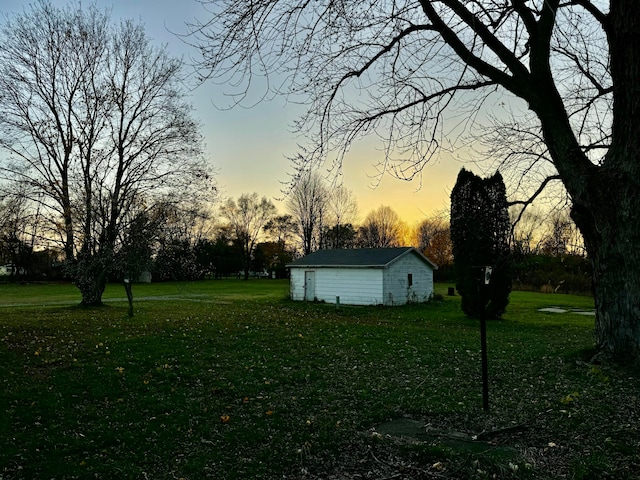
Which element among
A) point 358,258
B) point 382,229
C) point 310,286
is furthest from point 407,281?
Answer: point 382,229

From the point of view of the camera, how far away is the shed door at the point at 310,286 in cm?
2711

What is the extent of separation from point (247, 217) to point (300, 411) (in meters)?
57.0

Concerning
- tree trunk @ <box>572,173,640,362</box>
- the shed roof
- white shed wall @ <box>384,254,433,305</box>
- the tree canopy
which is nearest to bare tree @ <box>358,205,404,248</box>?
the shed roof

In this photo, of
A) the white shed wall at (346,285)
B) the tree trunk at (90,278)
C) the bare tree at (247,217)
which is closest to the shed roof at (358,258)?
the white shed wall at (346,285)

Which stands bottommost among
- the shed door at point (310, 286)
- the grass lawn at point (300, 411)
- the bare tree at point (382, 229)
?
the grass lawn at point (300, 411)

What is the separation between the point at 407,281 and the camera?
25.8 m

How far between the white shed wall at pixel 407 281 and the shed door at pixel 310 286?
15.6ft

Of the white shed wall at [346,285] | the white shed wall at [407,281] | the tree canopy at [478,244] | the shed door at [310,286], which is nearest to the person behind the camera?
the tree canopy at [478,244]

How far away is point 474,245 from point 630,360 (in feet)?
39.3

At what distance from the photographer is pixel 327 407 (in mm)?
5574

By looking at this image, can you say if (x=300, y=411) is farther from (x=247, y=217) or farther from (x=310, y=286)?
(x=247, y=217)

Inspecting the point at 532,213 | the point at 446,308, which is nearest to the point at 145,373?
the point at 532,213

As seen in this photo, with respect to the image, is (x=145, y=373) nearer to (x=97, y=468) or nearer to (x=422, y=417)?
(x=97, y=468)

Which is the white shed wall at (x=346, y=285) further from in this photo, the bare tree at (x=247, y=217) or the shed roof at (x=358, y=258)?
the bare tree at (x=247, y=217)
